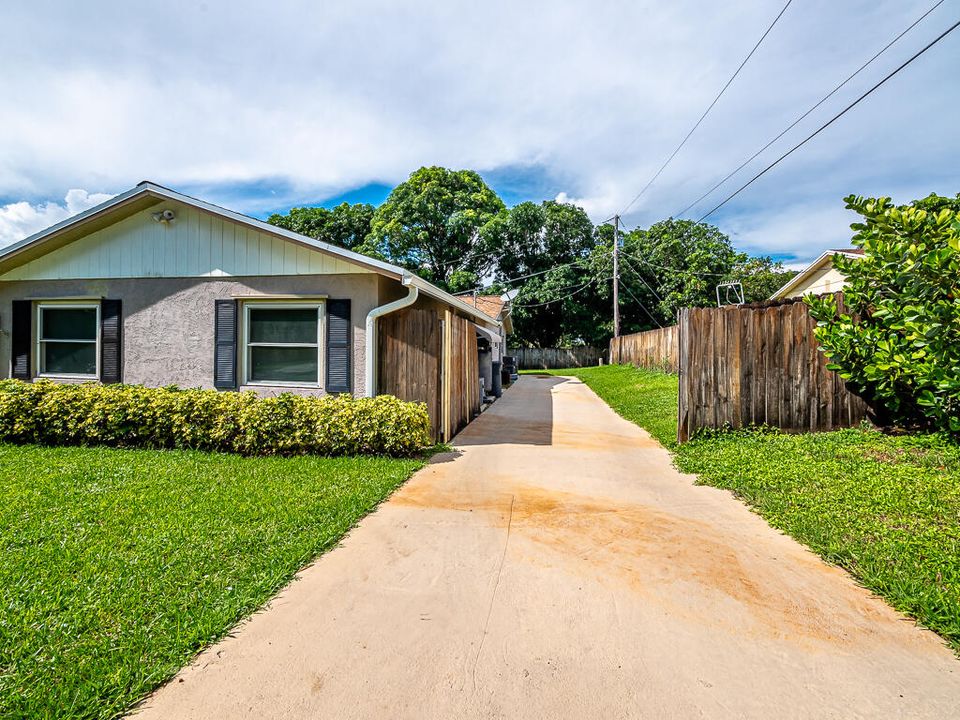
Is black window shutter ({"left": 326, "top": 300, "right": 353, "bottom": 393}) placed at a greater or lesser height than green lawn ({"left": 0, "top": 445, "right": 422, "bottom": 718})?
greater

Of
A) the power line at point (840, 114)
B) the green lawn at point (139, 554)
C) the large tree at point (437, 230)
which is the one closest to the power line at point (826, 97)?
the power line at point (840, 114)

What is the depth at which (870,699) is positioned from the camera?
2076 mm

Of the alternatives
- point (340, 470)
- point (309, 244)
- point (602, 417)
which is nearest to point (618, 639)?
point (340, 470)

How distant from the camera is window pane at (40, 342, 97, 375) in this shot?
27.3 ft

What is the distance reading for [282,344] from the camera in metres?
7.58

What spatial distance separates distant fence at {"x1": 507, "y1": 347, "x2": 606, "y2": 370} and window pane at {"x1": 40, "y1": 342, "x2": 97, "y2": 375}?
2517 centimetres

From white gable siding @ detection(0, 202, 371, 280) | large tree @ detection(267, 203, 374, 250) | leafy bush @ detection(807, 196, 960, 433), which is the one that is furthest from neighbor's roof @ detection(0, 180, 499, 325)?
large tree @ detection(267, 203, 374, 250)

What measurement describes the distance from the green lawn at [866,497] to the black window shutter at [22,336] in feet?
35.8

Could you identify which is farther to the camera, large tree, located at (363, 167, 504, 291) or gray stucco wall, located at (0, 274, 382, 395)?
large tree, located at (363, 167, 504, 291)

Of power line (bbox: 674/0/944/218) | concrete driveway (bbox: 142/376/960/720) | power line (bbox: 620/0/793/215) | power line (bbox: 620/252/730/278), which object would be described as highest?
power line (bbox: 620/252/730/278)

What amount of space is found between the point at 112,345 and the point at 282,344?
3.07 m

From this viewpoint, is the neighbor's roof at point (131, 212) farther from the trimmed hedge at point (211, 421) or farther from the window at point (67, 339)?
the trimmed hedge at point (211, 421)

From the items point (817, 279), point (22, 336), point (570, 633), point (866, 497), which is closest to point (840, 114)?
point (866, 497)

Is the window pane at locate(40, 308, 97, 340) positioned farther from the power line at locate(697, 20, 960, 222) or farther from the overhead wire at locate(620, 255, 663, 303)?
the overhead wire at locate(620, 255, 663, 303)
